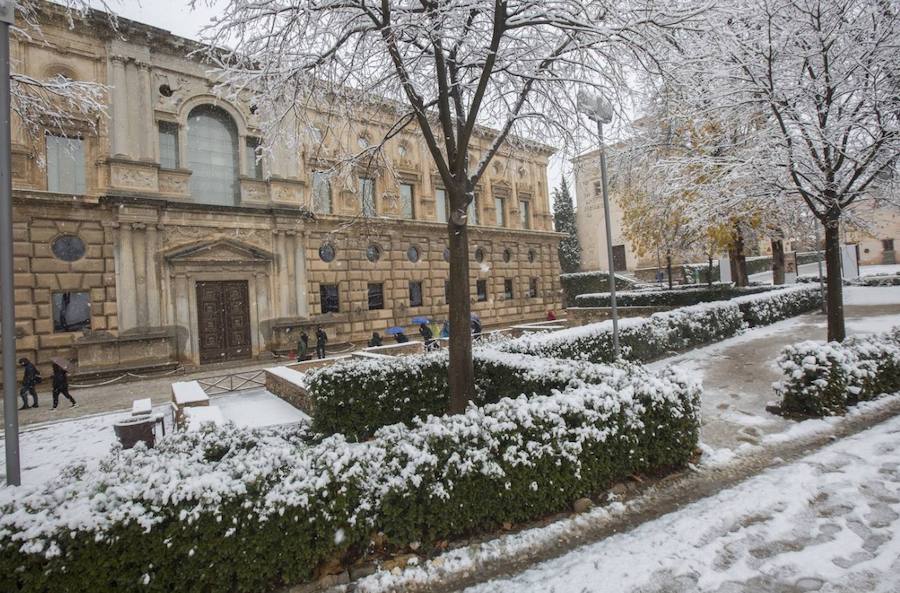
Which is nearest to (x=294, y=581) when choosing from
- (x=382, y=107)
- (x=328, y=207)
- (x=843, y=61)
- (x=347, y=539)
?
(x=347, y=539)

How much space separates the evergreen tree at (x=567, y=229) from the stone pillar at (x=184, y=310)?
38.0 meters

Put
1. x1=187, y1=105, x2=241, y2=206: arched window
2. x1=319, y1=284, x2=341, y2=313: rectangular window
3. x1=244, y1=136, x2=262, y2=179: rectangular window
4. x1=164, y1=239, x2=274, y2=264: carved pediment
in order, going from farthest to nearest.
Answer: x1=319, y1=284, x2=341, y2=313: rectangular window
x1=244, y1=136, x2=262, y2=179: rectangular window
x1=187, y1=105, x2=241, y2=206: arched window
x1=164, y1=239, x2=274, y2=264: carved pediment

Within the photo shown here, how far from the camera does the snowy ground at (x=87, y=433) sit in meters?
7.29

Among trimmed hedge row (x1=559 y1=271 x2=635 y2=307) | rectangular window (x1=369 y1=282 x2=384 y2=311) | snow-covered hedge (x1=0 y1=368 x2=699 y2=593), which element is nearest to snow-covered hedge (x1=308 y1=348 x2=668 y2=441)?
snow-covered hedge (x1=0 y1=368 x2=699 y2=593)

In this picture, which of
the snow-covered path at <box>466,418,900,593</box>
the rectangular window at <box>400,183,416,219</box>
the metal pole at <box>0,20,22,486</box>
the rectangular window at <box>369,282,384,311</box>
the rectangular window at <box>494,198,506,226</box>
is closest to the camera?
the snow-covered path at <box>466,418,900,593</box>

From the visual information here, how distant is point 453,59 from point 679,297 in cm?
2068

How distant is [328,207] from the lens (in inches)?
821

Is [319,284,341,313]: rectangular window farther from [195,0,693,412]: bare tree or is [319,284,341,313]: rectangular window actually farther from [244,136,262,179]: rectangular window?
[195,0,693,412]: bare tree

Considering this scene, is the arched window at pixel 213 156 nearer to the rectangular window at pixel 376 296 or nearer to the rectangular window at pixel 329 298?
the rectangular window at pixel 329 298

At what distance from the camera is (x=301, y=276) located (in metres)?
19.7

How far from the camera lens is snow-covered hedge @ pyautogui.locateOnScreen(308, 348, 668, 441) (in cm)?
800

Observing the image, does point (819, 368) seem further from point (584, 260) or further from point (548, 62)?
point (584, 260)

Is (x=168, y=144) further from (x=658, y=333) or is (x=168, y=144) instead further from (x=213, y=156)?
(x=658, y=333)

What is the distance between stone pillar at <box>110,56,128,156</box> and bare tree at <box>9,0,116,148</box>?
0.58 m
